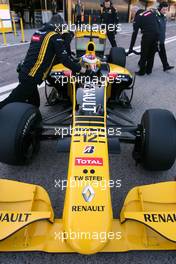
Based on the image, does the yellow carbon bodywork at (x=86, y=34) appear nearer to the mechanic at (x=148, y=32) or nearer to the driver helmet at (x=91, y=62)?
the mechanic at (x=148, y=32)

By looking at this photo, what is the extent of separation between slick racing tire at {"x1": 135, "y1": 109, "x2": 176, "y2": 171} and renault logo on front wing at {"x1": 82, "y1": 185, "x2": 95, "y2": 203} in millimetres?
905

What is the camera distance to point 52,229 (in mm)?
1895

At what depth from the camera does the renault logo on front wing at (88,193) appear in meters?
1.80

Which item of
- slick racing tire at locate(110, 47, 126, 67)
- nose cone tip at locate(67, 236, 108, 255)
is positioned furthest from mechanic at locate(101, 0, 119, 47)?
nose cone tip at locate(67, 236, 108, 255)

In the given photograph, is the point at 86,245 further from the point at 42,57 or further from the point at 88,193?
the point at 42,57

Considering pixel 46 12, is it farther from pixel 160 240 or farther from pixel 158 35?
pixel 160 240

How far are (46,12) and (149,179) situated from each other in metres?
15.9

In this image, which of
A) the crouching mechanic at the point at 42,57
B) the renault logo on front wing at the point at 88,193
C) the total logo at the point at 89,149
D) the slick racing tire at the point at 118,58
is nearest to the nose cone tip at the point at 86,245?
the renault logo on front wing at the point at 88,193

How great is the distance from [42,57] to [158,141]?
5.87 feet

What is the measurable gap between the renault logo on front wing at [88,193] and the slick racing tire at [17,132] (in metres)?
0.99

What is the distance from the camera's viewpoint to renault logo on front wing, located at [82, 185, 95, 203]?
1.80 metres

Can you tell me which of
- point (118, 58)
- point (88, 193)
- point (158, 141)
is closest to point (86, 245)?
point (88, 193)

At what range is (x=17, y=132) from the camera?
2514mm

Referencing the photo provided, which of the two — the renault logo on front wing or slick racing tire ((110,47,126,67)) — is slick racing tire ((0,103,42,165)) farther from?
slick racing tire ((110,47,126,67))
